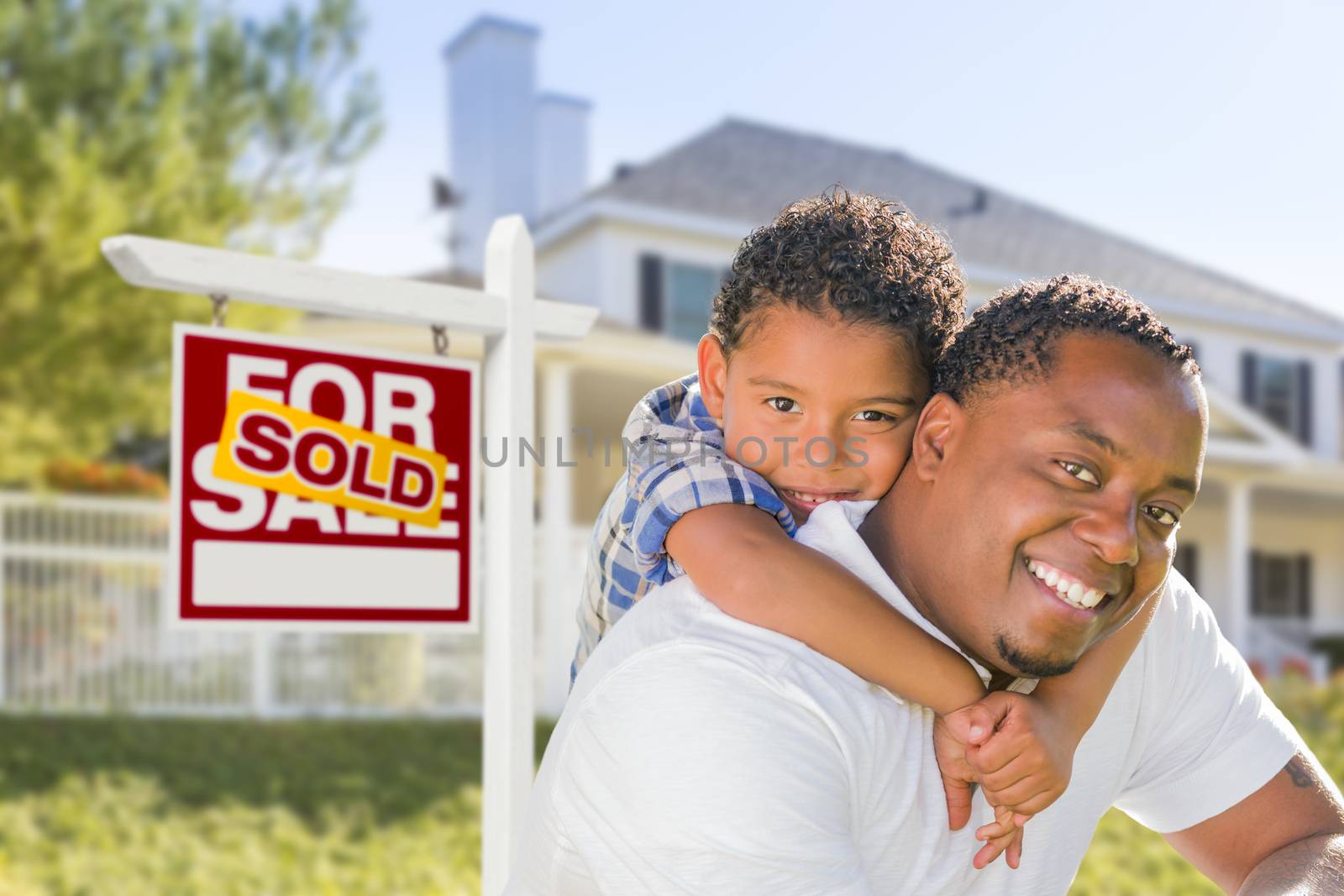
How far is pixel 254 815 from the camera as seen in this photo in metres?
7.93

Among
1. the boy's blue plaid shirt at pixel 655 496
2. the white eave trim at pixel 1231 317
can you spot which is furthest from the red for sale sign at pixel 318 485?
the white eave trim at pixel 1231 317

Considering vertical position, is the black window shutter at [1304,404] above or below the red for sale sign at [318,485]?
above

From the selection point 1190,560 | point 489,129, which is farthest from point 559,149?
point 1190,560

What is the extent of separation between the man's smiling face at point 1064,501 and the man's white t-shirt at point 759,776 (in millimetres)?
129

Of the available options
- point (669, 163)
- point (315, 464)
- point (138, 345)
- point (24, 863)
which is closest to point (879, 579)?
point (315, 464)

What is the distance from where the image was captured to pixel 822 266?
2354 millimetres

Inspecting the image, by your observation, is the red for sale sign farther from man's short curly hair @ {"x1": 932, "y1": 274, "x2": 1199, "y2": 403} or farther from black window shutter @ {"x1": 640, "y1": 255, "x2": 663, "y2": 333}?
black window shutter @ {"x1": 640, "y1": 255, "x2": 663, "y2": 333}

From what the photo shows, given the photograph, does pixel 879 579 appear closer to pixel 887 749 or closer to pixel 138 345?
pixel 887 749

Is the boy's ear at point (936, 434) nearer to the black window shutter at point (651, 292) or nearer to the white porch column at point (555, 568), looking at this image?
the white porch column at point (555, 568)

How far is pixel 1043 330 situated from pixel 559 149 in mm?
18139

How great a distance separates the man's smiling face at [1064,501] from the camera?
186 centimetres

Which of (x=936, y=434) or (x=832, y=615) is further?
(x=936, y=434)

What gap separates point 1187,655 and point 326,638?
375 inches

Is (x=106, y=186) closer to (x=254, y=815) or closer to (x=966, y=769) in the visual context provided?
(x=254, y=815)
